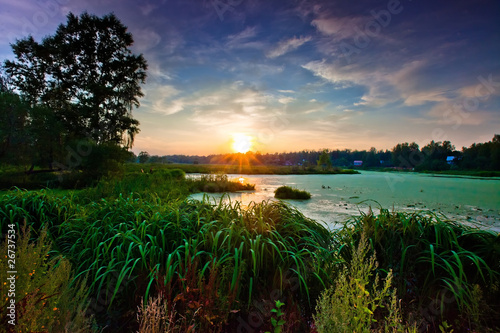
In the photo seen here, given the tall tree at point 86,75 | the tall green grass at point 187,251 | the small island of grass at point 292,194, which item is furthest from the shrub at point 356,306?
the tall tree at point 86,75

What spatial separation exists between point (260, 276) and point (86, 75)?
57.6ft

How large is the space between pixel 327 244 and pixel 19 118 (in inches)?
486

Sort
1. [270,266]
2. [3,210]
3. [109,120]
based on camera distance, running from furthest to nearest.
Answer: [109,120]
[3,210]
[270,266]

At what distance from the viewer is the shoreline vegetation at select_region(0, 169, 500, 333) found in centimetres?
128

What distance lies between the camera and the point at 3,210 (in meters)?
3.40

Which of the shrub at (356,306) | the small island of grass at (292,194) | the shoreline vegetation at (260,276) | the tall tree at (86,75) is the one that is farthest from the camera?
the tall tree at (86,75)

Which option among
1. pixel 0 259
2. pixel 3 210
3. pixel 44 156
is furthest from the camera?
pixel 44 156

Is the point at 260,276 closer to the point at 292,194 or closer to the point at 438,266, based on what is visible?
the point at 438,266

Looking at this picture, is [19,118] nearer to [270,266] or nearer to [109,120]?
[109,120]

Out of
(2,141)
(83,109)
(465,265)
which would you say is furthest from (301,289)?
→ (83,109)

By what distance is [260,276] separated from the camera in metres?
2.04

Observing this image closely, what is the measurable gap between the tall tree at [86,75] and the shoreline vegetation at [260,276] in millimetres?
12526

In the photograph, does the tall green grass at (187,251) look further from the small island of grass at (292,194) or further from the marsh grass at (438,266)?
the small island of grass at (292,194)

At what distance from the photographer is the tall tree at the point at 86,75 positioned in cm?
1330
